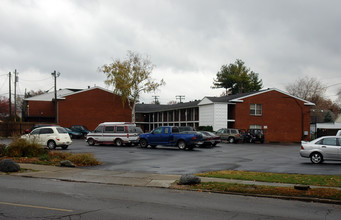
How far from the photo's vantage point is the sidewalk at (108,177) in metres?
12.8

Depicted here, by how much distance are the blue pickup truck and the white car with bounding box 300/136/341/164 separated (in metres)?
10.1

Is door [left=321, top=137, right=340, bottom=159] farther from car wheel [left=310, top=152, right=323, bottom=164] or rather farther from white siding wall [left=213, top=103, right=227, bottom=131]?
white siding wall [left=213, top=103, right=227, bottom=131]

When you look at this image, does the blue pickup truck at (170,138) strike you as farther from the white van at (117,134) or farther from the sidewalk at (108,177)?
the sidewalk at (108,177)

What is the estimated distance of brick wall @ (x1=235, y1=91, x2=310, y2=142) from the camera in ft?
170

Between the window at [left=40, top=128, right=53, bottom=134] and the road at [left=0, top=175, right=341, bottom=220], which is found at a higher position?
the window at [left=40, top=128, right=53, bottom=134]

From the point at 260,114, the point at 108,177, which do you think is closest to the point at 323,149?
the point at 108,177

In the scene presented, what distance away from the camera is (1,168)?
15.5 m

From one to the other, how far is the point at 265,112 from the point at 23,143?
3961 centimetres

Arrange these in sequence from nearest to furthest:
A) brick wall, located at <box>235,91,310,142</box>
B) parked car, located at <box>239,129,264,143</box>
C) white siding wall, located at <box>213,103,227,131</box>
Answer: parked car, located at <box>239,129,264,143</box> → white siding wall, located at <box>213,103,227,131</box> → brick wall, located at <box>235,91,310,142</box>

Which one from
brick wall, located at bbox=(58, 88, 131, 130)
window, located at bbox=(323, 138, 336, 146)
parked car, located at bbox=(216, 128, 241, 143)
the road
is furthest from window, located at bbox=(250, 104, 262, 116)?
the road

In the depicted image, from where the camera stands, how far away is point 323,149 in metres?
19.5

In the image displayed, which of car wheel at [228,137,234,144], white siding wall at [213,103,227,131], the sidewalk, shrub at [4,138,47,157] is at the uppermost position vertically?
→ white siding wall at [213,103,227,131]

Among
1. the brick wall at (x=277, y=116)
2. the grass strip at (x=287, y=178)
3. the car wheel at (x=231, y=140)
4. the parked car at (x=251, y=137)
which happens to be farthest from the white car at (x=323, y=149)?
the brick wall at (x=277, y=116)

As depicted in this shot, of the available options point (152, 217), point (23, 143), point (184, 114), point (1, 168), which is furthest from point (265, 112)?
point (152, 217)
